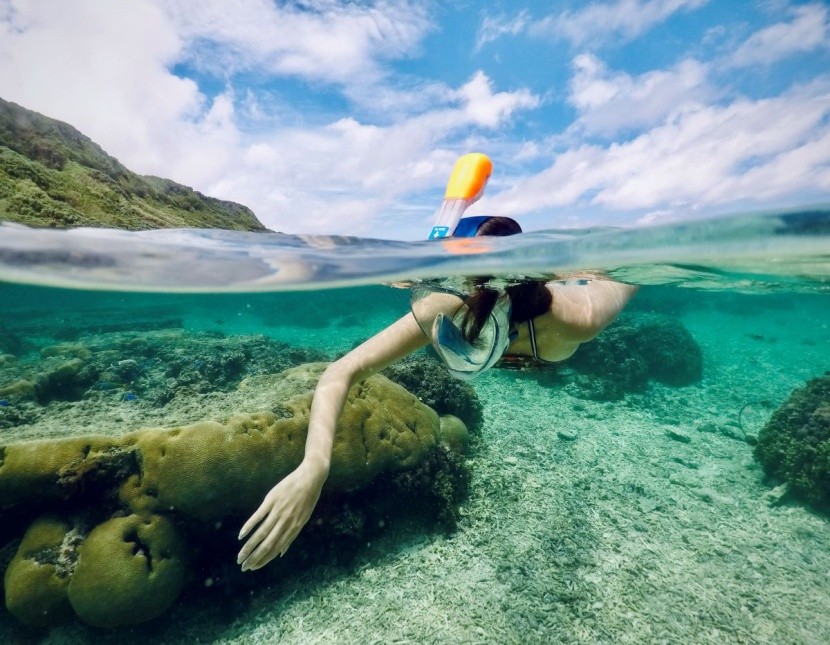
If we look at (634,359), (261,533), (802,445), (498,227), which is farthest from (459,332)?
(634,359)

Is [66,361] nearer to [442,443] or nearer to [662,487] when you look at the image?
[442,443]

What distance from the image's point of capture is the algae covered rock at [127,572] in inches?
210

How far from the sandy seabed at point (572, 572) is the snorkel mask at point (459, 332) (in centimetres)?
428

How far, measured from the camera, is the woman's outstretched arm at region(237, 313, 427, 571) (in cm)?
231

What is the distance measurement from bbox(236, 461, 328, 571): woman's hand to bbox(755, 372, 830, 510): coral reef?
11.1 metres

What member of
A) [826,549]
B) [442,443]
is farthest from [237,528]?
[826,549]

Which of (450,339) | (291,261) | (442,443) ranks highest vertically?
(291,261)

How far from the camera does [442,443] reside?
824 cm

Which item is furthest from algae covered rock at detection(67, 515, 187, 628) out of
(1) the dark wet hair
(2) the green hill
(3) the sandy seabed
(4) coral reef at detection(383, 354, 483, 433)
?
(1) the dark wet hair

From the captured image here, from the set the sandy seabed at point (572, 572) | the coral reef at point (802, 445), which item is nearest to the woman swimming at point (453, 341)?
the sandy seabed at point (572, 572)

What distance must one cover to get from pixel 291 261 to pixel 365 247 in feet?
4.40

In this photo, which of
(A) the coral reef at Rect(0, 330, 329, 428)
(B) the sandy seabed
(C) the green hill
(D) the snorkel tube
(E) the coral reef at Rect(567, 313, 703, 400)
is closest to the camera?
(D) the snorkel tube

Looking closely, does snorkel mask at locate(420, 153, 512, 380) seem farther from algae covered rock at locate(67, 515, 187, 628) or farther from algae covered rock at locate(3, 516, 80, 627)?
algae covered rock at locate(3, 516, 80, 627)

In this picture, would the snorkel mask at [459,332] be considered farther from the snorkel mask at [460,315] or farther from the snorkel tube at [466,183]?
the snorkel tube at [466,183]
